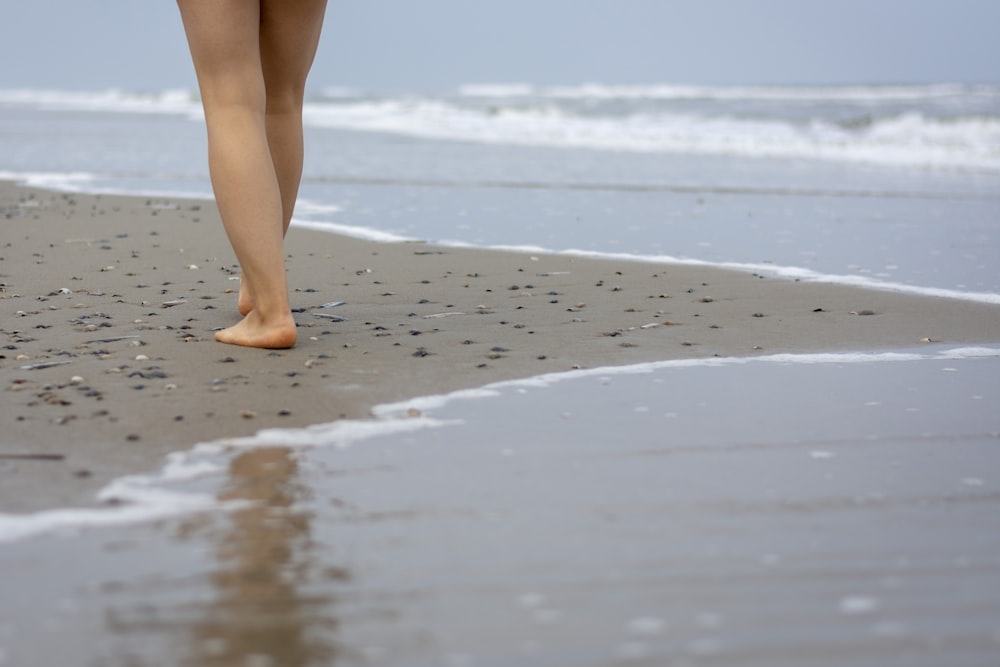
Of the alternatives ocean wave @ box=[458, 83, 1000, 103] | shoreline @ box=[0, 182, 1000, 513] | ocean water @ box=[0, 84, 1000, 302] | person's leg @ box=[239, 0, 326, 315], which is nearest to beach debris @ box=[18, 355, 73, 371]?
shoreline @ box=[0, 182, 1000, 513]

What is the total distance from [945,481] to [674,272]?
287cm

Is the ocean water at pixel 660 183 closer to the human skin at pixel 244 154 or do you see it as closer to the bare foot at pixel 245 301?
the human skin at pixel 244 154

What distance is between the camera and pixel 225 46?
3232 mm

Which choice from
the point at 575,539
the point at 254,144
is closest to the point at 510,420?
the point at 575,539

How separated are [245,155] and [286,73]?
0.48 m

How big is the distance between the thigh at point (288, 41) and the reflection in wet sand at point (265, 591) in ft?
5.69

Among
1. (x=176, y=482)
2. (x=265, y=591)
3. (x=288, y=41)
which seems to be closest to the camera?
(x=265, y=591)

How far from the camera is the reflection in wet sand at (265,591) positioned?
1.52 metres

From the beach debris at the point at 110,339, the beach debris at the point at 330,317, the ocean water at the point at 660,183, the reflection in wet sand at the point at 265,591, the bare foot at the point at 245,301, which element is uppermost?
the bare foot at the point at 245,301

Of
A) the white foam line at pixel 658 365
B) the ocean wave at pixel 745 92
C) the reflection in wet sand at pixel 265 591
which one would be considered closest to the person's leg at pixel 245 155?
the white foam line at pixel 658 365

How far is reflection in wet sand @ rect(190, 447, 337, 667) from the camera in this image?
4.98ft

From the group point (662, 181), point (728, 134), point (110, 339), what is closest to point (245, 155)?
point (110, 339)

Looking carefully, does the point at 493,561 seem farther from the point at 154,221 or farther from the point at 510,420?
the point at 154,221

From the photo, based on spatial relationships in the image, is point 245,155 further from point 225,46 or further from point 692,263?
point 692,263
